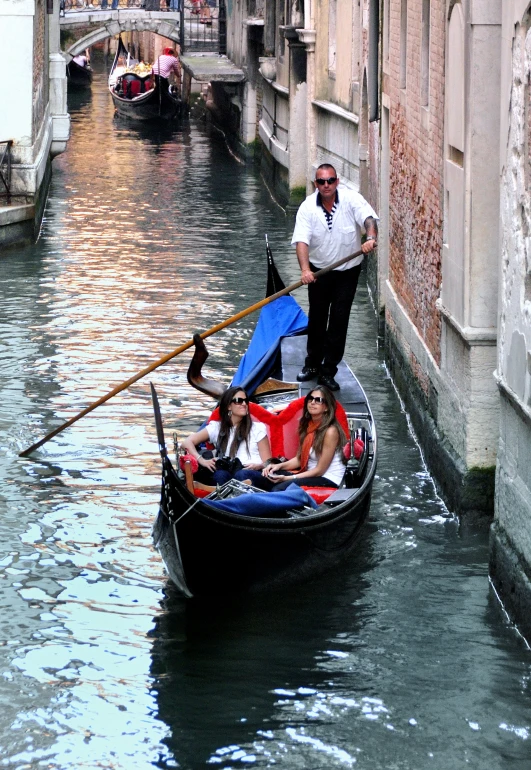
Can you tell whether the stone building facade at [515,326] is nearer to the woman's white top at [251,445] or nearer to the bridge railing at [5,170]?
the woman's white top at [251,445]

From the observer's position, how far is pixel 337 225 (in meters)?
6.38

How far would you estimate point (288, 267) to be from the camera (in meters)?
11.5

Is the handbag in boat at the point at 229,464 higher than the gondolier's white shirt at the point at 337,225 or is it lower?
lower

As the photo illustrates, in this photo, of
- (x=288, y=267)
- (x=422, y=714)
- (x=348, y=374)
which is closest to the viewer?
(x=422, y=714)

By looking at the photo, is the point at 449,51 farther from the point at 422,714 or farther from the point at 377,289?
the point at 377,289

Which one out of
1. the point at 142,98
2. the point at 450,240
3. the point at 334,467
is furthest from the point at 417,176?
the point at 142,98

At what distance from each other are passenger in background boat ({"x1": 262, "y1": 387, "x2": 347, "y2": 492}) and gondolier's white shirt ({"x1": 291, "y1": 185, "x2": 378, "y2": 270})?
115cm

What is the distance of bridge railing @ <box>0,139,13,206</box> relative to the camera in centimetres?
1183

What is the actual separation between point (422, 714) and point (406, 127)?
411 cm

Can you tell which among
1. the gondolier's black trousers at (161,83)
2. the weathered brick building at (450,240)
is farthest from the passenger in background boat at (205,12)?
the weathered brick building at (450,240)

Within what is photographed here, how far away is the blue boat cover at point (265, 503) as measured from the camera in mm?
4645

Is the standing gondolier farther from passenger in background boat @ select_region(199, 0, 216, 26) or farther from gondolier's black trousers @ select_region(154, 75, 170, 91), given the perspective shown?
passenger in background boat @ select_region(199, 0, 216, 26)

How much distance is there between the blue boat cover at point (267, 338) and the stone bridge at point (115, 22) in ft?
63.4

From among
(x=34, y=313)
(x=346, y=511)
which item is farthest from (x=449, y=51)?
(x=34, y=313)
